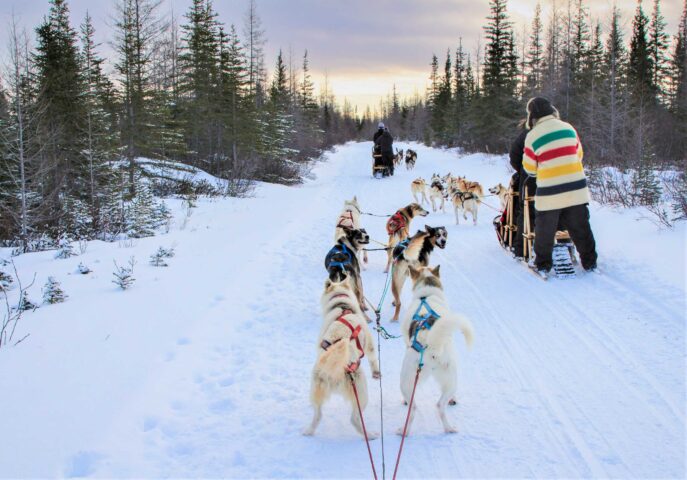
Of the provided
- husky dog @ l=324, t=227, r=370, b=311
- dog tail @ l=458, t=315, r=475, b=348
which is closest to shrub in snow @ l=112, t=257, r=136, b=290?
husky dog @ l=324, t=227, r=370, b=311

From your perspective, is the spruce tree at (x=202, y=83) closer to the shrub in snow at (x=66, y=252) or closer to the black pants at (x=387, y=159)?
the black pants at (x=387, y=159)

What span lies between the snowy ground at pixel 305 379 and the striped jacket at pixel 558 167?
3.44 ft

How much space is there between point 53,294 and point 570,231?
246 inches

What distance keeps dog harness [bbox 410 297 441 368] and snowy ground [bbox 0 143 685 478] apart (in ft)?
2.05

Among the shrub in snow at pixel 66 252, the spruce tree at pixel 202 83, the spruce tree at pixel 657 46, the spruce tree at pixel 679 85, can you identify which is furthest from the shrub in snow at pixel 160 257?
the spruce tree at pixel 657 46

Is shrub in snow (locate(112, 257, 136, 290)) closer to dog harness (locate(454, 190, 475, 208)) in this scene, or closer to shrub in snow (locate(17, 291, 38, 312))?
shrub in snow (locate(17, 291, 38, 312))

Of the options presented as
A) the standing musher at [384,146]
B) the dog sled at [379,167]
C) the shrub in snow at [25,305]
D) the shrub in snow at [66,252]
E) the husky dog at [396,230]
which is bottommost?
the shrub in snow at [25,305]

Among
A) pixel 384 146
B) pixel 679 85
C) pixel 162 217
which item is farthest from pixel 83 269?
pixel 679 85

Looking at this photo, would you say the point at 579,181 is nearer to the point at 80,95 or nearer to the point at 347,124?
the point at 80,95

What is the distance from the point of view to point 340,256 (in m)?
5.20

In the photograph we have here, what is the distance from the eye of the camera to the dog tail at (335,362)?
273cm

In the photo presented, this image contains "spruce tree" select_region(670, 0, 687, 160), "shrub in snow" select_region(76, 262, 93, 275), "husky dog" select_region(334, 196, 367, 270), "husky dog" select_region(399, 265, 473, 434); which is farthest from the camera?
"spruce tree" select_region(670, 0, 687, 160)

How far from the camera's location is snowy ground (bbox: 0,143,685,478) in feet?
8.87

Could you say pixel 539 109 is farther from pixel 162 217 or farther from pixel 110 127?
pixel 110 127
